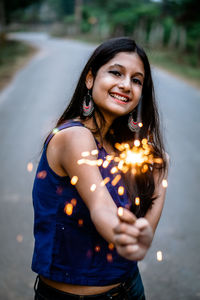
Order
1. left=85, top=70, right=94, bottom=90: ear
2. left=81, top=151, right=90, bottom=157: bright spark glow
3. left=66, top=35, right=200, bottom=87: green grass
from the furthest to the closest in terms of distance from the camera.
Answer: left=66, top=35, right=200, bottom=87: green grass, left=85, top=70, right=94, bottom=90: ear, left=81, top=151, right=90, bottom=157: bright spark glow

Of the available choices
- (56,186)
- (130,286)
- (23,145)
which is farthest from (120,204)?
(23,145)

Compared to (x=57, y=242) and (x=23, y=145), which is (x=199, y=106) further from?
(x=57, y=242)

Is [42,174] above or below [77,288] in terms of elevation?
above

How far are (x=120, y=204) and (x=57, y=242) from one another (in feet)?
1.07

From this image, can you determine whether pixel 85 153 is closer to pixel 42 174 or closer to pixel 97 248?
pixel 42 174

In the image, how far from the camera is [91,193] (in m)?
1.15

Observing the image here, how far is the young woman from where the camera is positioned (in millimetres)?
1198

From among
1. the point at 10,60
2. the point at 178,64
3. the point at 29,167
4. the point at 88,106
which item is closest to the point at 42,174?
the point at 88,106

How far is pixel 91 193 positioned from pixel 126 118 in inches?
29.5

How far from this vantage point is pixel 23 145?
5934 mm

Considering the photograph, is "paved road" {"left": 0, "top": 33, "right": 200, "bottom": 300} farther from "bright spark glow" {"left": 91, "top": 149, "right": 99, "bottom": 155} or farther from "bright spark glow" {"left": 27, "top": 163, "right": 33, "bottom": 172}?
"bright spark glow" {"left": 91, "top": 149, "right": 99, "bottom": 155}

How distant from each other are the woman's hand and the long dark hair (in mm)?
573

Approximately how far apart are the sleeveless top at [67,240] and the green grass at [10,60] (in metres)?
10.4

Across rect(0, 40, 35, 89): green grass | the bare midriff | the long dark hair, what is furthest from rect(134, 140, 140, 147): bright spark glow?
rect(0, 40, 35, 89): green grass
